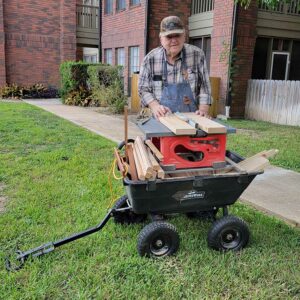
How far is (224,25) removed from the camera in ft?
36.0

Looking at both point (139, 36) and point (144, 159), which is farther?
point (139, 36)

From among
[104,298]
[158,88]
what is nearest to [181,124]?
[158,88]

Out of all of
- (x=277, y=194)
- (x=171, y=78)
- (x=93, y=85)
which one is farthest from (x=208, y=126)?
(x=93, y=85)

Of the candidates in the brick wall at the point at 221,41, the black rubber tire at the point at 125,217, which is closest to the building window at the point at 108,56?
the brick wall at the point at 221,41

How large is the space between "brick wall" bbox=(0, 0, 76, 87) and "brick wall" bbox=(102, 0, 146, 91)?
1933 millimetres

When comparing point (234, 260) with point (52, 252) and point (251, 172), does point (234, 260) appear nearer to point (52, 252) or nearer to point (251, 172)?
point (251, 172)

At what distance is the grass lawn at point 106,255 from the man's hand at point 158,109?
1.10 meters

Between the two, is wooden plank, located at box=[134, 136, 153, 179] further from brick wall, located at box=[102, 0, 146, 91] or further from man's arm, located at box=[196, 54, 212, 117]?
brick wall, located at box=[102, 0, 146, 91]

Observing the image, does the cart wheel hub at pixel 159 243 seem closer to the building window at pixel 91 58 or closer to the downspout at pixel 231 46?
the downspout at pixel 231 46

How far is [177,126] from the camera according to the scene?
277 centimetres

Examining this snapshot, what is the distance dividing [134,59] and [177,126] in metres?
13.5

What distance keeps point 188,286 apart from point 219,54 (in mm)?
9781

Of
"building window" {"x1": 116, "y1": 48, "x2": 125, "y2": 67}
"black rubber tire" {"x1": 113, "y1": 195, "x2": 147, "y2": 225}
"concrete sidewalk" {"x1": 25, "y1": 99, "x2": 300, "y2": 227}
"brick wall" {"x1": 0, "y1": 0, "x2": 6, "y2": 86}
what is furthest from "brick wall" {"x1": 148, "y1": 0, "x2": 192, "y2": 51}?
"black rubber tire" {"x1": 113, "y1": 195, "x2": 147, "y2": 225}

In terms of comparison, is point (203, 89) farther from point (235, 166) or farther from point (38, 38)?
point (38, 38)
